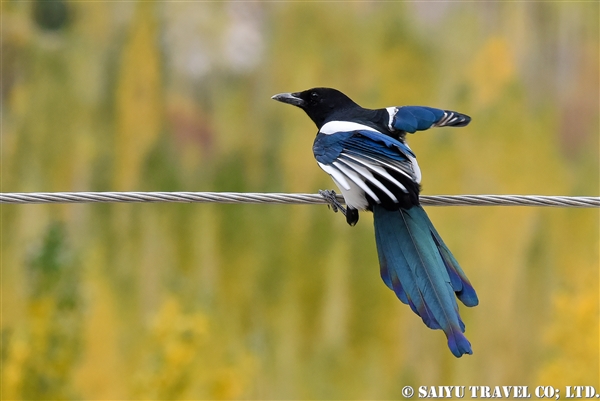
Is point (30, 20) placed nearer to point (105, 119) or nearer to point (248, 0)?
point (105, 119)

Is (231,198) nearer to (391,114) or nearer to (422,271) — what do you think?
(422,271)

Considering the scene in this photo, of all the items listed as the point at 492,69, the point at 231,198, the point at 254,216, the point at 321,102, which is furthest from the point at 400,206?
the point at 492,69

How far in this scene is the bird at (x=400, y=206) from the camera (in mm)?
2248

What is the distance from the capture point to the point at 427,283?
229 centimetres

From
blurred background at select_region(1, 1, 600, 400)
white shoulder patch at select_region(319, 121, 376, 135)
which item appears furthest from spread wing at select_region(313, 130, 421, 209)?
blurred background at select_region(1, 1, 600, 400)

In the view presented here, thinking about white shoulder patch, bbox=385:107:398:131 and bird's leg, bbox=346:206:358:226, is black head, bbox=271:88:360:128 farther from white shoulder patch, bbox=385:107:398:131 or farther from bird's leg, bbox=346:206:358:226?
bird's leg, bbox=346:206:358:226

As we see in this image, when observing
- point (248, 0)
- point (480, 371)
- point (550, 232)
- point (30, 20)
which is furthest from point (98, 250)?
point (550, 232)

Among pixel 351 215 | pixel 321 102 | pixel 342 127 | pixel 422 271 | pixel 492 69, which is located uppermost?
pixel 492 69

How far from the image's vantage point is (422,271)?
2322 millimetres

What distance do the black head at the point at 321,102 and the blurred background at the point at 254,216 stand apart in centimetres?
144

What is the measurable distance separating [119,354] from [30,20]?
242cm

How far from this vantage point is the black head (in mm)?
3344

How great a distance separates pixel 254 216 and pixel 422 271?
9.18 feet

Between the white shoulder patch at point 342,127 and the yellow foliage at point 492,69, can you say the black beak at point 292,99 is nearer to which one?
the white shoulder patch at point 342,127
